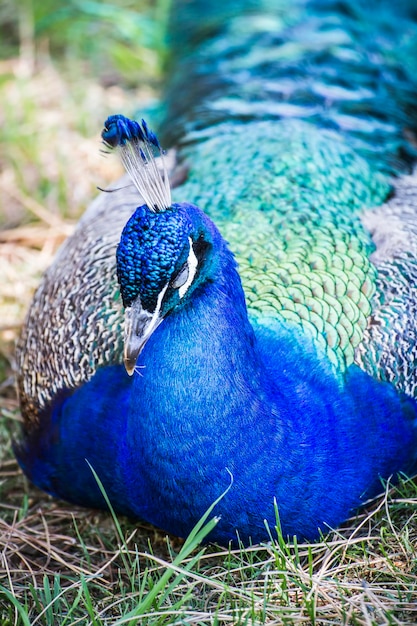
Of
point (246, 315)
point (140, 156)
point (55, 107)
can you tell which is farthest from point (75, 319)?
point (55, 107)

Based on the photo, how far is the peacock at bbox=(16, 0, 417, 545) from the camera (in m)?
1.91

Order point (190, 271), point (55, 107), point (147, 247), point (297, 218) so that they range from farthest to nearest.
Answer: point (55, 107) → point (297, 218) → point (190, 271) → point (147, 247)

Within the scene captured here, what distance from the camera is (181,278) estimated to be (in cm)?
186

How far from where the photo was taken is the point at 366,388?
2.18 meters

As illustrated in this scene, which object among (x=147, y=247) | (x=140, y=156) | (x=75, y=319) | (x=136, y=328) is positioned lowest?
(x=75, y=319)

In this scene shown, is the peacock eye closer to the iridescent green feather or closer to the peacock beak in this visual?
the peacock beak

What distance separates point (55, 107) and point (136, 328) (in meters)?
3.02

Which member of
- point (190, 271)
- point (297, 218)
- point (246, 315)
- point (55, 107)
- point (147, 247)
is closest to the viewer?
point (147, 247)

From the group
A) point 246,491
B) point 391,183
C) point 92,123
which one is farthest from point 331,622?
point 92,123

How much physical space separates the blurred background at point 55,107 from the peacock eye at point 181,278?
4.43 feet

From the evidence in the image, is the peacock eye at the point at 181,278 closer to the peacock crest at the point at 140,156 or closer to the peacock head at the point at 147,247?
the peacock head at the point at 147,247

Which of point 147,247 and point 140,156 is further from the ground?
point 140,156

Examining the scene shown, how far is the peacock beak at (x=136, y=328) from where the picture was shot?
5.96 ft

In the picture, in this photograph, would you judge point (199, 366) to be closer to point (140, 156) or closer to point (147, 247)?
point (147, 247)
